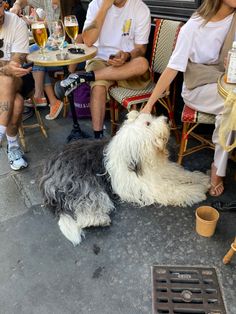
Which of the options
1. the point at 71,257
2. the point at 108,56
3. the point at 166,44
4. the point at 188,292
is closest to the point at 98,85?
the point at 108,56

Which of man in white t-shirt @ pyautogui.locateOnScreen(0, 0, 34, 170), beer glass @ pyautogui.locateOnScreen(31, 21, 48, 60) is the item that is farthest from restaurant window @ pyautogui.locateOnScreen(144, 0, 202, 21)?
man in white t-shirt @ pyautogui.locateOnScreen(0, 0, 34, 170)

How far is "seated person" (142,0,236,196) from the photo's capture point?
2.10 meters

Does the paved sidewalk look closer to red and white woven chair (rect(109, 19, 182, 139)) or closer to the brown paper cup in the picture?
the brown paper cup

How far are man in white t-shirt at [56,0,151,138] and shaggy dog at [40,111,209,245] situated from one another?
2.19 ft

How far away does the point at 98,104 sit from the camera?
282 centimetres

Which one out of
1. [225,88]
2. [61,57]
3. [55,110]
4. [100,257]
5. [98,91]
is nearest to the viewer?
[225,88]

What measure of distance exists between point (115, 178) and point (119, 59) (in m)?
1.18

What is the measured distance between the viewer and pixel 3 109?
2.55m

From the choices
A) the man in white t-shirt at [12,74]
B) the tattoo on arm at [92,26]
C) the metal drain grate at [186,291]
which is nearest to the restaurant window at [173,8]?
the tattoo on arm at [92,26]

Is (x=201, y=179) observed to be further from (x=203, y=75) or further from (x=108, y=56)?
(x=108, y=56)

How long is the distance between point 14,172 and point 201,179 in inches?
68.8

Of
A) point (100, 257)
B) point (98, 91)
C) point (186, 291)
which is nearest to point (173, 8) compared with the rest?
point (98, 91)

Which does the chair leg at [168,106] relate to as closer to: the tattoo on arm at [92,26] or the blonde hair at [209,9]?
the blonde hair at [209,9]

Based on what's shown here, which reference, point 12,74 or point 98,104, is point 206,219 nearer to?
point 98,104
